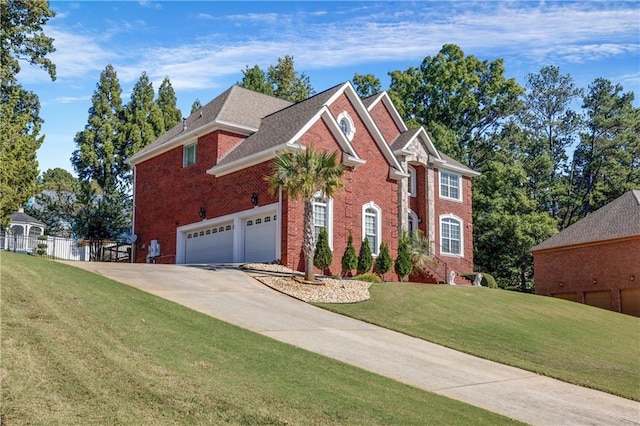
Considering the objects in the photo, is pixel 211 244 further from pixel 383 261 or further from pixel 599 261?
pixel 599 261

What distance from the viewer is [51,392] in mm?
7246

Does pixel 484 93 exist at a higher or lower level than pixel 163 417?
higher

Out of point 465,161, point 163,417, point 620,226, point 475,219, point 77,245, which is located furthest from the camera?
point 465,161

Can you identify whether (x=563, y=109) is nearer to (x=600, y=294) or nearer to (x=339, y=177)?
(x=600, y=294)

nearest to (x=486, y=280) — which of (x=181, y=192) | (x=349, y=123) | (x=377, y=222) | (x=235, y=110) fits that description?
(x=377, y=222)

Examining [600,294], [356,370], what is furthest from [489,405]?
[600,294]

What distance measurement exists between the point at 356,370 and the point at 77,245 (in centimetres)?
3163

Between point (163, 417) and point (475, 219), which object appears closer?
point (163, 417)

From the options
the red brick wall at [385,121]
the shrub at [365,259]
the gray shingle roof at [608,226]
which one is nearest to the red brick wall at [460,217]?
the red brick wall at [385,121]

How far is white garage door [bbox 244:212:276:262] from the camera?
26.0m

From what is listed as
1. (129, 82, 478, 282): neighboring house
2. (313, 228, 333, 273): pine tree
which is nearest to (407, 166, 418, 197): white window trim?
(129, 82, 478, 282): neighboring house

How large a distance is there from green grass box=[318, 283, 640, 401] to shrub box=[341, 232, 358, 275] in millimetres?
2567

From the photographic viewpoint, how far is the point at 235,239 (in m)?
27.3

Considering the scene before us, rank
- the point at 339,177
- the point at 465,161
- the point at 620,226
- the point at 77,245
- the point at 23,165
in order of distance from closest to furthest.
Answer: the point at 339,177 → the point at 23,165 → the point at 620,226 → the point at 77,245 → the point at 465,161
